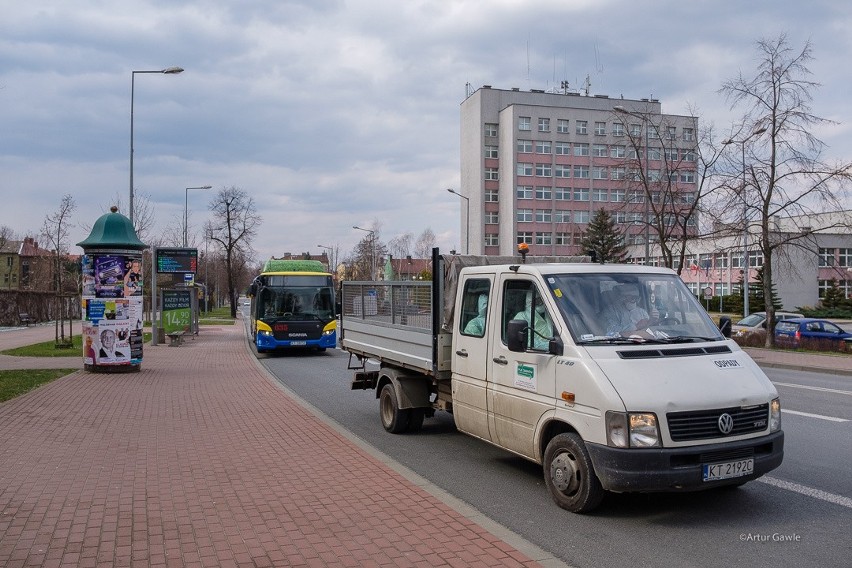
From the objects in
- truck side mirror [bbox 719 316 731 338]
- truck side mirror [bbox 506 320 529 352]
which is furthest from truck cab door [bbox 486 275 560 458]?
truck side mirror [bbox 719 316 731 338]

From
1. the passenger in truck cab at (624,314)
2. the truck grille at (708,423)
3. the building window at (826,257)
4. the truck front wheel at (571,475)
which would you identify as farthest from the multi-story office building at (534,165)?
the truck grille at (708,423)

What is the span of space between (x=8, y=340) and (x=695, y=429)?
30624 millimetres

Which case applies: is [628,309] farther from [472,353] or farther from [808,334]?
[808,334]

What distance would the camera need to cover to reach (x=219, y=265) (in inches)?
3622

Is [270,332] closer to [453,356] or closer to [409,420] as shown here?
[409,420]

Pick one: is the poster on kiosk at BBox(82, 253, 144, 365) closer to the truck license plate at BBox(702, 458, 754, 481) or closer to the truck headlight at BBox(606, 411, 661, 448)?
the truck headlight at BBox(606, 411, 661, 448)

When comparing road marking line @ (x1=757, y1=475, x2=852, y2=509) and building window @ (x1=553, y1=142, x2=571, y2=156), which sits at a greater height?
building window @ (x1=553, y1=142, x2=571, y2=156)

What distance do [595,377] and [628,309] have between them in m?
1.08

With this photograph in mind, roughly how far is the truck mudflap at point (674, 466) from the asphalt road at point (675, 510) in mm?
375

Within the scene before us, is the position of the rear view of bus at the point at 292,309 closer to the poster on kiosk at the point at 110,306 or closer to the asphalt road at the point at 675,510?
the poster on kiosk at the point at 110,306

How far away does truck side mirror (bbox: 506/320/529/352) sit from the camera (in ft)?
20.9

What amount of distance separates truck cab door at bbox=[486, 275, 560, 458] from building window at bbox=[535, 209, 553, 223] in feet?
291

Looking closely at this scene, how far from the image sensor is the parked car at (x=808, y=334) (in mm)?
26562

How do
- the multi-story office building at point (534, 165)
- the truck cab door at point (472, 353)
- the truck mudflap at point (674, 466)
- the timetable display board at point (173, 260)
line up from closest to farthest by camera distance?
the truck mudflap at point (674, 466)
the truck cab door at point (472, 353)
the timetable display board at point (173, 260)
the multi-story office building at point (534, 165)
